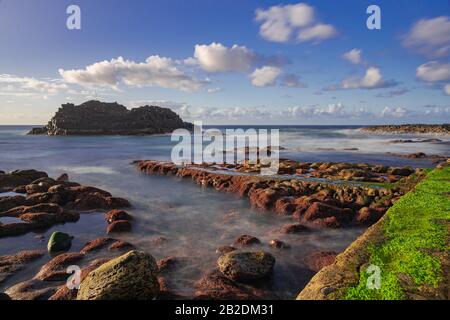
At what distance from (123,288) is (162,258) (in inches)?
176

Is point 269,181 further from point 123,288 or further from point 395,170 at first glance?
point 123,288

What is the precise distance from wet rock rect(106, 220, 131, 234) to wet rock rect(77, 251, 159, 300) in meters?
7.88

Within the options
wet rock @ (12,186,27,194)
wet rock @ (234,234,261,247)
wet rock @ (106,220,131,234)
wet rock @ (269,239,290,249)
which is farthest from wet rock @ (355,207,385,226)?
wet rock @ (12,186,27,194)

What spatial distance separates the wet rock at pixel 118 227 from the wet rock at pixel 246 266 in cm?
773

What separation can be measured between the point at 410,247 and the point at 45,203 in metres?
21.2

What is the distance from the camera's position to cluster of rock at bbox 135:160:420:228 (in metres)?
19.3

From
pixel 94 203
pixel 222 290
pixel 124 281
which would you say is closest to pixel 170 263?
pixel 222 290

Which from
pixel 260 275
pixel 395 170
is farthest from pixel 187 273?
pixel 395 170

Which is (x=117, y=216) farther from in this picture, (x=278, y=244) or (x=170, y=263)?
(x=278, y=244)

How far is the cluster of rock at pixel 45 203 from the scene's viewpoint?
18.9m

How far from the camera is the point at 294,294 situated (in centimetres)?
1138

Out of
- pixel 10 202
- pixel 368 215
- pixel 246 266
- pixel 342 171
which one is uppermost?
pixel 342 171

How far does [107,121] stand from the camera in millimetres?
155375
